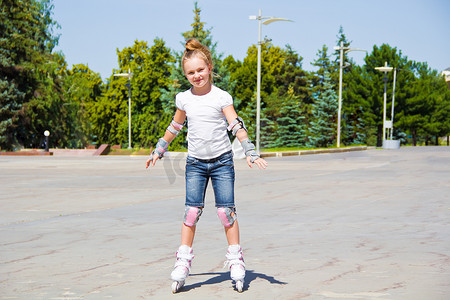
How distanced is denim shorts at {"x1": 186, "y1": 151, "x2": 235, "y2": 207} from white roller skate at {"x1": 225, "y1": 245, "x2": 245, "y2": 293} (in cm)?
35

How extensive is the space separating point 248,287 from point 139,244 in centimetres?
224

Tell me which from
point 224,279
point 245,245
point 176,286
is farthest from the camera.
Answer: point 245,245

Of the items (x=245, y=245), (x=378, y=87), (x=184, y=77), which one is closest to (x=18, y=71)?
(x=184, y=77)

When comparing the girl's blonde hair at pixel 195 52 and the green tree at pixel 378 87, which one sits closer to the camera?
the girl's blonde hair at pixel 195 52

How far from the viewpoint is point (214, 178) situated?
4801 mm

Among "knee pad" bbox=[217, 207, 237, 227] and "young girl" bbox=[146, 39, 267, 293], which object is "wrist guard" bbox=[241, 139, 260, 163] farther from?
"knee pad" bbox=[217, 207, 237, 227]

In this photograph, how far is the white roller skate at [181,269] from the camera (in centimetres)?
454

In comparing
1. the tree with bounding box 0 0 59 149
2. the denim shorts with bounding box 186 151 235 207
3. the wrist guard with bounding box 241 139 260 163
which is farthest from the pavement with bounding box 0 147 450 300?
the tree with bounding box 0 0 59 149

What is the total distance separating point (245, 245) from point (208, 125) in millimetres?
2187

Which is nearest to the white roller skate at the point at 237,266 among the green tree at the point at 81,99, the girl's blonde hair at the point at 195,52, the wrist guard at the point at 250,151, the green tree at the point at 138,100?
the wrist guard at the point at 250,151

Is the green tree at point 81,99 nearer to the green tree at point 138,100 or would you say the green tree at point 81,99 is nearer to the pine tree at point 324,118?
the green tree at point 138,100

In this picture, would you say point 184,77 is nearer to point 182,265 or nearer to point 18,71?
point 18,71

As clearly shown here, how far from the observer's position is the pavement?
468cm

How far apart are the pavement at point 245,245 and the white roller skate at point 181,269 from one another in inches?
3.5
